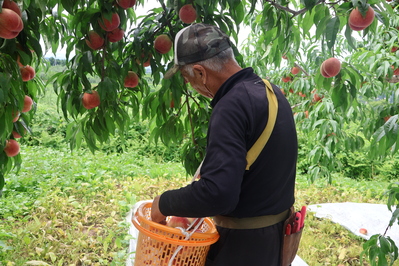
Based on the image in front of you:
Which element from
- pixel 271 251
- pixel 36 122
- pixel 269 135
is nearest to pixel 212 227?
pixel 271 251

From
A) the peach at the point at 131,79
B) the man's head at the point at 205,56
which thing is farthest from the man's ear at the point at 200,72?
the peach at the point at 131,79

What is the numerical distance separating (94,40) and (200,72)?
1.78 ft

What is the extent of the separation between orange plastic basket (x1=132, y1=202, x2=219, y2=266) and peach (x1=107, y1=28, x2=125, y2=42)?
28.8 inches

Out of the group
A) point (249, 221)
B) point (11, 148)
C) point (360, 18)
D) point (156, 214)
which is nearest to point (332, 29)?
point (360, 18)

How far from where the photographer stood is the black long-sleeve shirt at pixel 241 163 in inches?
38.9

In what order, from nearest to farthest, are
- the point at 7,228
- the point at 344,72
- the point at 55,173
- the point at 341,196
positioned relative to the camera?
the point at 344,72
the point at 7,228
the point at 55,173
the point at 341,196

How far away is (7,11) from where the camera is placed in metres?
1.10

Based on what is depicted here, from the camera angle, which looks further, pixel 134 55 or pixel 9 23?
pixel 134 55

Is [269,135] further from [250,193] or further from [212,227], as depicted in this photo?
[212,227]

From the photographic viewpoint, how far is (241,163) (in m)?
1.00

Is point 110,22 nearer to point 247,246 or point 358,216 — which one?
point 247,246

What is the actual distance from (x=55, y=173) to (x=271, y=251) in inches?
153

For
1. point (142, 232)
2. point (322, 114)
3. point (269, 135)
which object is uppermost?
point (269, 135)

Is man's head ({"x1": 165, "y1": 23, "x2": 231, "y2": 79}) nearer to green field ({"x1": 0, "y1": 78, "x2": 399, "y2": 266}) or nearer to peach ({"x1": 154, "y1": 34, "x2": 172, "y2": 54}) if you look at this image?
peach ({"x1": 154, "y1": 34, "x2": 172, "y2": 54})
